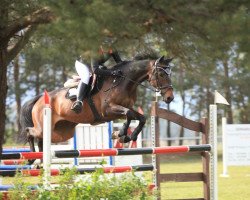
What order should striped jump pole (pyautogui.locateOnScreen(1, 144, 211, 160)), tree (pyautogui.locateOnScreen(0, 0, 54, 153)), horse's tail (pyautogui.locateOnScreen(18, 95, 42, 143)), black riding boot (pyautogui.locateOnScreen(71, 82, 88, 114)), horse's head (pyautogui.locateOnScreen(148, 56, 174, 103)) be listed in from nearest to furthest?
tree (pyautogui.locateOnScreen(0, 0, 54, 153)) → striped jump pole (pyautogui.locateOnScreen(1, 144, 211, 160)) → horse's head (pyautogui.locateOnScreen(148, 56, 174, 103)) → black riding boot (pyautogui.locateOnScreen(71, 82, 88, 114)) → horse's tail (pyautogui.locateOnScreen(18, 95, 42, 143))

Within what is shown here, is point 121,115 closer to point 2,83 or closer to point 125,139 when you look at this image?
point 125,139

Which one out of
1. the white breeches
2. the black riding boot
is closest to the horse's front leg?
the black riding boot

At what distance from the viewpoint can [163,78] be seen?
7.75 meters

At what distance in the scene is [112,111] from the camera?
788 centimetres

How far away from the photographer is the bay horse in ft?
25.3

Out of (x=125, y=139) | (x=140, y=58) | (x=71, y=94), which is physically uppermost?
(x=140, y=58)

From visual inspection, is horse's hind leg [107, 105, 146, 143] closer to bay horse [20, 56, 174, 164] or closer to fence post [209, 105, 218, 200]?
bay horse [20, 56, 174, 164]

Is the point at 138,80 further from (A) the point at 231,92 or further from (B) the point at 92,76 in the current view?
(A) the point at 231,92

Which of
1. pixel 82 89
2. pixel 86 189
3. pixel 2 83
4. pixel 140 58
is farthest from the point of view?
pixel 140 58

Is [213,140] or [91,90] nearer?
[213,140]

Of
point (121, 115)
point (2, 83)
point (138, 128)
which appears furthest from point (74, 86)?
point (2, 83)

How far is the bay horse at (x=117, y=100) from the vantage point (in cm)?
771

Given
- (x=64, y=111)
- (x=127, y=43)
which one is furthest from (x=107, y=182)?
(x=64, y=111)

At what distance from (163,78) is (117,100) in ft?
2.07
